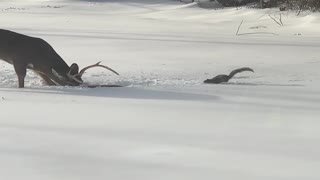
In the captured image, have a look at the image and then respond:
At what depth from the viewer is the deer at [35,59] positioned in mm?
7406

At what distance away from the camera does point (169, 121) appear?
5000mm

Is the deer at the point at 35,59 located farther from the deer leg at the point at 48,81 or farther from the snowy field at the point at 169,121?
the snowy field at the point at 169,121

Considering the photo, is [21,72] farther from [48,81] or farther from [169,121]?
[169,121]

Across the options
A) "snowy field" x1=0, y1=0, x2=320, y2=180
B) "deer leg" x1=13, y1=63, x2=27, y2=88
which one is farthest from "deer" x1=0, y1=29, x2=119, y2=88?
"snowy field" x1=0, y1=0, x2=320, y2=180

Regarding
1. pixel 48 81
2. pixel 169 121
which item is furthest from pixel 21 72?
pixel 169 121

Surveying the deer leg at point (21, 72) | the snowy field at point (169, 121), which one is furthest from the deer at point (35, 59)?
the snowy field at point (169, 121)

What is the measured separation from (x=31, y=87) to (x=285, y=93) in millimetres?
2919

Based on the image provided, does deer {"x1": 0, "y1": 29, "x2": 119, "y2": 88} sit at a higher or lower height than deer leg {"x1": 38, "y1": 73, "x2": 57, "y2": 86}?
higher

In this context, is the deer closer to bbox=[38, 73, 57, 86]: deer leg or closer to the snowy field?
bbox=[38, 73, 57, 86]: deer leg

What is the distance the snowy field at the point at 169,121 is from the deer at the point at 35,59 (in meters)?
0.24

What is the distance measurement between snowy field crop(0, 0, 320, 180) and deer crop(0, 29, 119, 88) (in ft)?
0.80

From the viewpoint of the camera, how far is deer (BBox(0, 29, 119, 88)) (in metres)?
7.41

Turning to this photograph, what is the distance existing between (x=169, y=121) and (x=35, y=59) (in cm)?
301

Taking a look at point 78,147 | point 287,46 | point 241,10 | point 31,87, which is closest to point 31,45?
point 31,87
